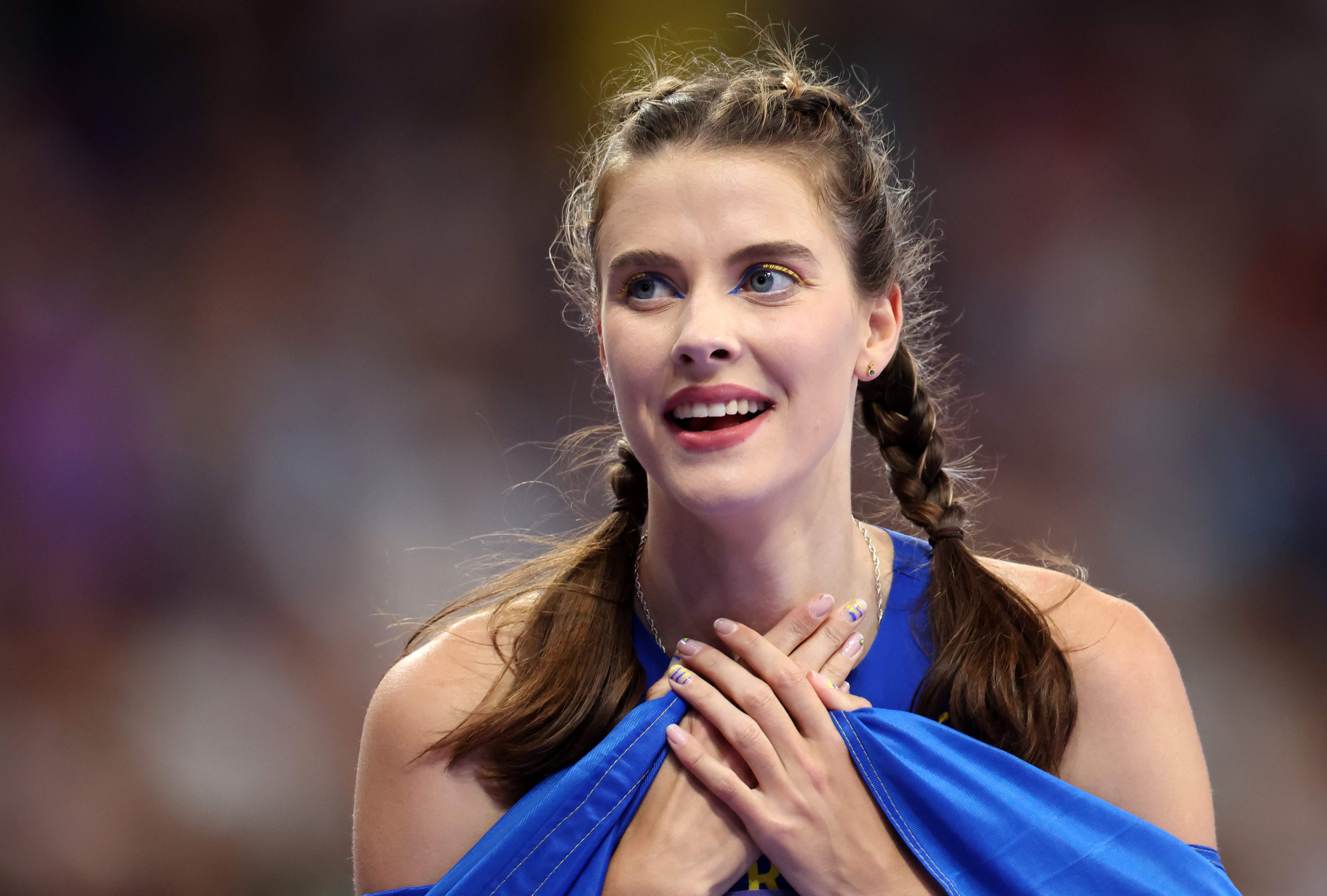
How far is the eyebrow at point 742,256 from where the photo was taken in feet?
4.35

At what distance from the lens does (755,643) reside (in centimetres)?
135

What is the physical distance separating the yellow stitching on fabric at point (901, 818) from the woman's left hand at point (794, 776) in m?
0.01

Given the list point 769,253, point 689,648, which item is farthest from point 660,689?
point 769,253

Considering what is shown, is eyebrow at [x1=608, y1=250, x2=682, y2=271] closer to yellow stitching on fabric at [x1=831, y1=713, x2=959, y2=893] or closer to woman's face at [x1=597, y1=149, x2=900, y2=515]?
woman's face at [x1=597, y1=149, x2=900, y2=515]

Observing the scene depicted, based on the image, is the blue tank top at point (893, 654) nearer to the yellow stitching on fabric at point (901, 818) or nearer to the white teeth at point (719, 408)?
the yellow stitching on fabric at point (901, 818)

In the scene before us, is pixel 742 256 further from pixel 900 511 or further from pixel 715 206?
pixel 900 511

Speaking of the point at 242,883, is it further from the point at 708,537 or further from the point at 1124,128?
the point at 1124,128

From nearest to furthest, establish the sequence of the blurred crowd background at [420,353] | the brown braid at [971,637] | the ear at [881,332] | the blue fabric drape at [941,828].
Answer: the blue fabric drape at [941,828] < the brown braid at [971,637] < the ear at [881,332] < the blurred crowd background at [420,353]

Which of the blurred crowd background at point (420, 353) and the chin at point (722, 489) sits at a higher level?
the blurred crowd background at point (420, 353)

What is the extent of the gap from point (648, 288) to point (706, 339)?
0.14 m

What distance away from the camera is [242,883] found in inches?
98.2

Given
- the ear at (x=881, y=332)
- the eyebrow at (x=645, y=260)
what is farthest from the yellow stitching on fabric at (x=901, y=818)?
the eyebrow at (x=645, y=260)

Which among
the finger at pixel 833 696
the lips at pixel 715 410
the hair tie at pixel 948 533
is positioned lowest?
the finger at pixel 833 696

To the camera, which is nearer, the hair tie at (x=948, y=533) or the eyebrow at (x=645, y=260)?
the eyebrow at (x=645, y=260)
